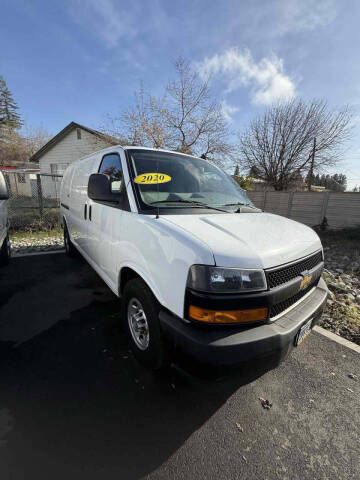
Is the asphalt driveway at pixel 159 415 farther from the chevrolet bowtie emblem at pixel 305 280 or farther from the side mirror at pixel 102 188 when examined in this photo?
the side mirror at pixel 102 188

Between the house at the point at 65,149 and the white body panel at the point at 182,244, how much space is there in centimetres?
1401

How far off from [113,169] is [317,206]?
1101cm

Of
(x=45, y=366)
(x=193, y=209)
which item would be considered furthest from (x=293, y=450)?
(x=45, y=366)

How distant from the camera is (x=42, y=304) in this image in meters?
3.53

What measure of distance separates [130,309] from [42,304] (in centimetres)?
200

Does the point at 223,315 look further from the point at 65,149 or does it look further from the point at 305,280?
the point at 65,149

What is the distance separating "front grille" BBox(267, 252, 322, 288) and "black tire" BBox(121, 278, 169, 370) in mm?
931

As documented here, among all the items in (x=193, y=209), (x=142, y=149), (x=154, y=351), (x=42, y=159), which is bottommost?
(x=154, y=351)

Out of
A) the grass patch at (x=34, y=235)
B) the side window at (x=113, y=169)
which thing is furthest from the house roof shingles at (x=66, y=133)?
the side window at (x=113, y=169)

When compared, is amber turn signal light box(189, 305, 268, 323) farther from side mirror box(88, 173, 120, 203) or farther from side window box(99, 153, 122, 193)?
side window box(99, 153, 122, 193)

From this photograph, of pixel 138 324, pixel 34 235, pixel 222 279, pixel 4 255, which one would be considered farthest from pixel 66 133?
pixel 222 279

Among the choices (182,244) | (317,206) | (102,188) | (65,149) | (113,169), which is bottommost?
(317,206)

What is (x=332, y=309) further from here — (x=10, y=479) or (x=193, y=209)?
(x=10, y=479)

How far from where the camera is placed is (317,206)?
10875 mm
